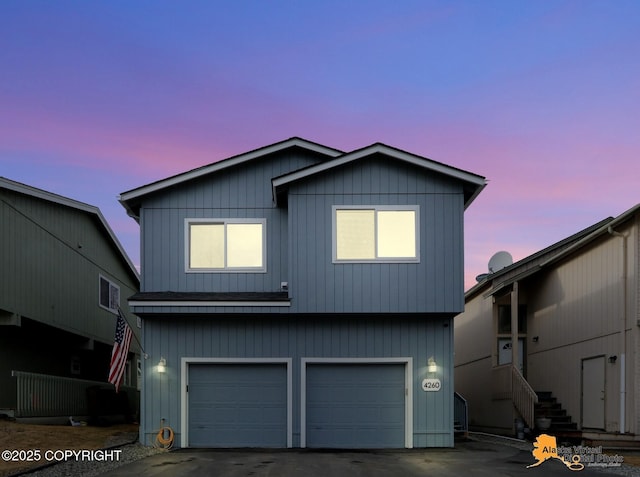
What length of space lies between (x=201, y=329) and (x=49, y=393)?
21.0ft

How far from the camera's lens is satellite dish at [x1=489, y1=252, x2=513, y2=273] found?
76.6 ft

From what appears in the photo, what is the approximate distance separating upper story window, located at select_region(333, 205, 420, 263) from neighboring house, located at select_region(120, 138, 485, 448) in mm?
25

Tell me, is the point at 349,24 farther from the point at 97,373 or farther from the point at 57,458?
the point at 97,373

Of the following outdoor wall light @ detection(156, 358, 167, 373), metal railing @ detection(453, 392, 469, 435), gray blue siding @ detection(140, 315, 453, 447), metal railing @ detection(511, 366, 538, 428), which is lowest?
metal railing @ detection(453, 392, 469, 435)

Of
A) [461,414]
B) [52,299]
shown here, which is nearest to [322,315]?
[461,414]

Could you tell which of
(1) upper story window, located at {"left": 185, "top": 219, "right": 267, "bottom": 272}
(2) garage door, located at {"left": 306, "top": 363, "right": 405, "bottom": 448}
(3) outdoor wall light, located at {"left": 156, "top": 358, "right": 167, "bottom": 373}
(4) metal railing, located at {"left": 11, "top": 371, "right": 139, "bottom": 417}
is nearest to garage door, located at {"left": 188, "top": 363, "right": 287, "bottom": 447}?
(3) outdoor wall light, located at {"left": 156, "top": 358, "right": 167, "bottom": 373}

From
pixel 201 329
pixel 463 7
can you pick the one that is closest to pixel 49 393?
pixel 201 329

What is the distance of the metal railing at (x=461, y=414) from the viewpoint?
59.6ft

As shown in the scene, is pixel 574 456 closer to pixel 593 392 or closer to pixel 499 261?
pixel 593 392

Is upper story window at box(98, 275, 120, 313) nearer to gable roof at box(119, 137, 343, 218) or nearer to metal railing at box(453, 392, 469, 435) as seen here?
gable roof at box(119, 137, 343, 218)

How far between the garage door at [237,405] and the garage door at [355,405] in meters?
0.73

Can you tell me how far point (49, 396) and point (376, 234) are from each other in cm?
1065

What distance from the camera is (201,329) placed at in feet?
51.2

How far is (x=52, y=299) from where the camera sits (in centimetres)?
2020
